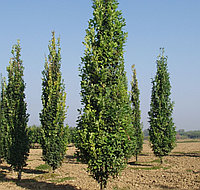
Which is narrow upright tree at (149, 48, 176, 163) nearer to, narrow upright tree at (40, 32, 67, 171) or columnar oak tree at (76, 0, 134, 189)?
narrow upright tree at (40, 32, 67, 171)

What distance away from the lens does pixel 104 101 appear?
1010 cm

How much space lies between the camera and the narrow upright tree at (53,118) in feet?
59.1

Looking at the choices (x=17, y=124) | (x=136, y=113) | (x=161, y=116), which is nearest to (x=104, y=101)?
(x=17, y=124)

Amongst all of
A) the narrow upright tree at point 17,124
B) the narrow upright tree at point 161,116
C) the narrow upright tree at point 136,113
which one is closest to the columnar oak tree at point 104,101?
the narrow upright tree at point 17,124

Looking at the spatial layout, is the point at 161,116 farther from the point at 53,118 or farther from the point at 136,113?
the point at 53,118

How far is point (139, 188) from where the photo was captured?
12.4 meters

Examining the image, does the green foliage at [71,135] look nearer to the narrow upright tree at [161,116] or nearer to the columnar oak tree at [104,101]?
the columnar oak tree at [104,101]

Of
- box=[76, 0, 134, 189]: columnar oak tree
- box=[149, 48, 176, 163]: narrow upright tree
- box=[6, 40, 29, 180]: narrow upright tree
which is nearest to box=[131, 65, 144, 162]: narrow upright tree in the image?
box=[149, 48, 176, 163]: narrow upright tree

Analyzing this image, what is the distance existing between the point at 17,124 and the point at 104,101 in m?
9.19

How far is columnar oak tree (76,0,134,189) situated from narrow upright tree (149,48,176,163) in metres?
12.7

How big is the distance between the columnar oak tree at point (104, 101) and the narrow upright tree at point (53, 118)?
8.06 m

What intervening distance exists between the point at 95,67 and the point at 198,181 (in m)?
8.86

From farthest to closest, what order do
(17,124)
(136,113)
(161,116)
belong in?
(136,113) → (161,116) → (17,124)

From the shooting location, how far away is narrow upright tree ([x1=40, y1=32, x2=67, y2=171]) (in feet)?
59.1
